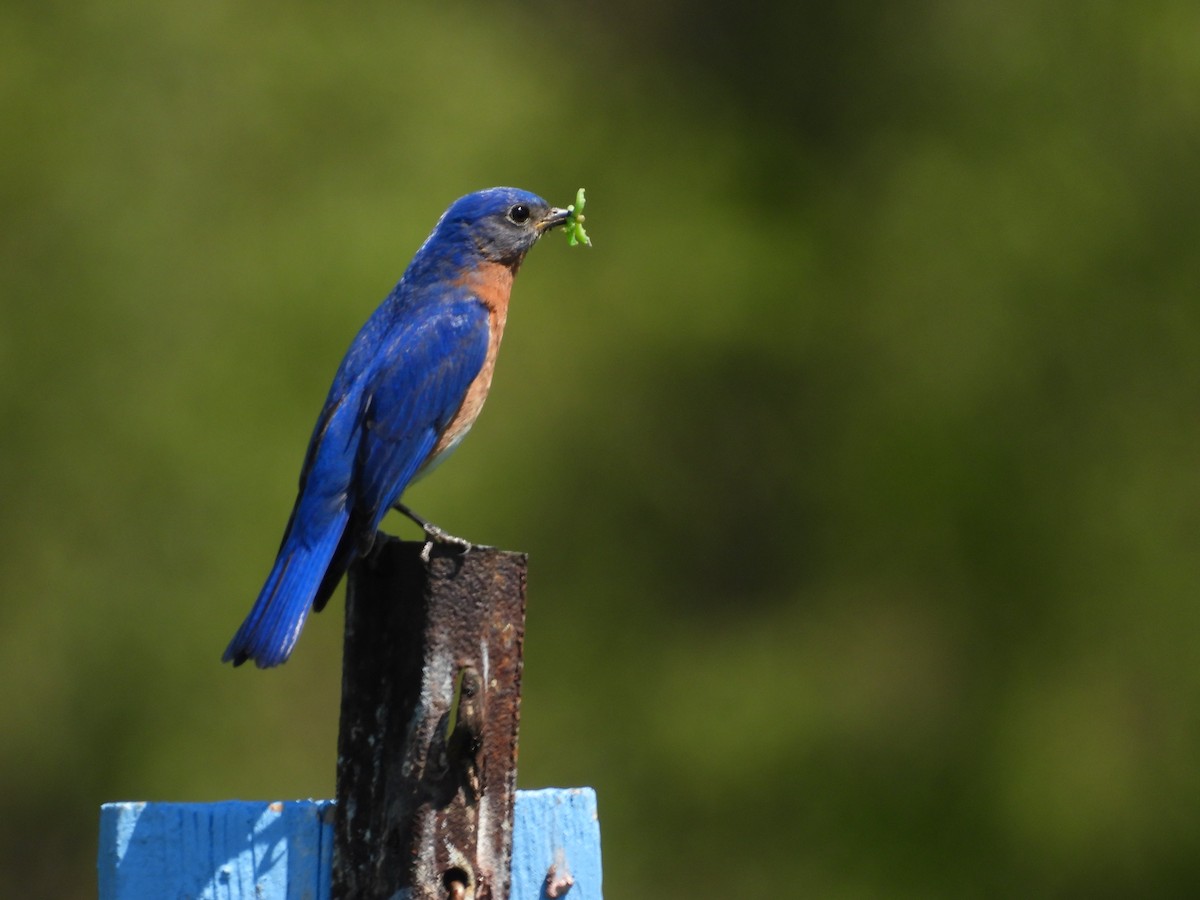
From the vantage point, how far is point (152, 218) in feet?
31.8

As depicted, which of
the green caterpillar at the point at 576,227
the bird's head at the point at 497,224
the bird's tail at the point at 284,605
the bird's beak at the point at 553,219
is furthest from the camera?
the bird's beak at the point at 553,219

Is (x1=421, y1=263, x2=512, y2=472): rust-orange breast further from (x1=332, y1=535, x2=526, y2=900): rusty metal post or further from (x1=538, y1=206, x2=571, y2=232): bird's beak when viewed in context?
(x1=332, y1=535, x2=526, y2=900): rusty metal post

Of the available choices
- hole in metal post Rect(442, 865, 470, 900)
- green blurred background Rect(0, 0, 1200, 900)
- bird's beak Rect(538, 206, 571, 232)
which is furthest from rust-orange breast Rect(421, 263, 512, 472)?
green blurred background Rect(0, 0, 1200, 900)

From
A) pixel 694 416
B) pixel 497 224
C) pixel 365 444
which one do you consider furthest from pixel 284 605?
pixel 694 416

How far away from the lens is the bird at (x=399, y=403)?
11.5 feet

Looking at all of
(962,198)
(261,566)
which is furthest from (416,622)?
(962,198)

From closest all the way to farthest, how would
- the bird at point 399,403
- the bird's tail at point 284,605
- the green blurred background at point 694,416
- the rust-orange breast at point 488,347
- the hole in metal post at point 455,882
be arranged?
the hole in metal post at point 455,882, the bird's tail at point 284,605, the bird at point 399,403, the rust-orange breast at point 488,347, the green blurred background at point 694,416

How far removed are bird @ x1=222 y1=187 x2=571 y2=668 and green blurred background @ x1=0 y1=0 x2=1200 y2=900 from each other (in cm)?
427

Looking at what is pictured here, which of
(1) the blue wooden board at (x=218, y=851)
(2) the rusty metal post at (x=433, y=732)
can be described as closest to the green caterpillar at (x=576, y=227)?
(2) the rusty metal post at (x=433, y=732)

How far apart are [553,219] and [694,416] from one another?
659cm

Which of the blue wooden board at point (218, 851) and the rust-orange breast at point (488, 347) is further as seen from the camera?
the rust-orange breast at point (488, 347)

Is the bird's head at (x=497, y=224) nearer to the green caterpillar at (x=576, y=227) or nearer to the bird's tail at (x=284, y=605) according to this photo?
the green caterpillar at (x=576, y=227)

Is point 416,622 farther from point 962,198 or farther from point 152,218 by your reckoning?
point 962,198

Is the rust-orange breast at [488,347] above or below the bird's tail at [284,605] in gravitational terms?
above
